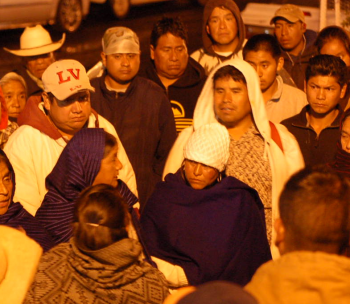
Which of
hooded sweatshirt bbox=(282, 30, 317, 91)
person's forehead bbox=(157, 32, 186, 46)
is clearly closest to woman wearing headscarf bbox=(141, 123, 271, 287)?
person's forehead bbox=(157, 32, 186, 46)

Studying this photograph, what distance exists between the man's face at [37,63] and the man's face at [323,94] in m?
2.53

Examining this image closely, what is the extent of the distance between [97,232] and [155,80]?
328 centimetres

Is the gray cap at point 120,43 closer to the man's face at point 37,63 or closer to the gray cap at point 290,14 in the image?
the man's face at point 37,63

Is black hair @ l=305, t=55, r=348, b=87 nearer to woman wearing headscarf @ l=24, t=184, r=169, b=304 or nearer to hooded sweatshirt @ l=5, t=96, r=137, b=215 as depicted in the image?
hooded sweatshirt @ l=5, t=96, r=137, b=215

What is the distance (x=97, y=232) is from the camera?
330cm

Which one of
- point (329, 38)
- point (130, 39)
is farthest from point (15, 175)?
point (329, 38)

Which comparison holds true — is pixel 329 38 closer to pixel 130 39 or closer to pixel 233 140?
pixel 130 39

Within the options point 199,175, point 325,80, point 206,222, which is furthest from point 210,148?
point 325,80

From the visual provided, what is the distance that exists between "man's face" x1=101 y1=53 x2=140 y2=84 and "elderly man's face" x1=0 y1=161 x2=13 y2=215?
6.60 feet

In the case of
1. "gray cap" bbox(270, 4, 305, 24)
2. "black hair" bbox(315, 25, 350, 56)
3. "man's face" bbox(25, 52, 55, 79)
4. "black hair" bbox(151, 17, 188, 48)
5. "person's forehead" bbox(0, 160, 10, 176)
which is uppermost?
"gray cap" bbox(270, 4, 305, 24)

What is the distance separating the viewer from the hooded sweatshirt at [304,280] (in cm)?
249

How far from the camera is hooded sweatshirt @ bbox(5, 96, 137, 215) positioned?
4.58 m

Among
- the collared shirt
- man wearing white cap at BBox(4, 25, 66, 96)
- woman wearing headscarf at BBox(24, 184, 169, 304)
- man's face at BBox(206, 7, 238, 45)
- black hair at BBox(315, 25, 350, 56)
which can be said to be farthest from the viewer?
black hair at BBox(315, 25, 350, 56)

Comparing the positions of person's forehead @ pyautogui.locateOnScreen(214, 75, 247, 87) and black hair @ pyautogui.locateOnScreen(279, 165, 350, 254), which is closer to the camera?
black hair @ pyautogui.locateOnScreen(279, 165, 350, 254)
